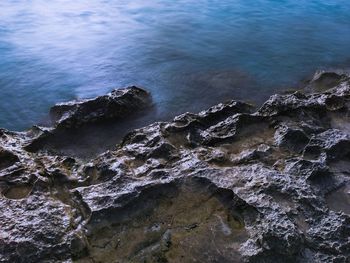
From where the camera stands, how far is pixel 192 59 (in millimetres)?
9406

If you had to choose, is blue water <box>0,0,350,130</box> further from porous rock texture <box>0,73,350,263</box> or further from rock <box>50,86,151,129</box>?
porous rock texture <box>0,73,350,263</box>

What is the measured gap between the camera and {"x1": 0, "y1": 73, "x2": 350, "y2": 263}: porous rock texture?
12.9ft

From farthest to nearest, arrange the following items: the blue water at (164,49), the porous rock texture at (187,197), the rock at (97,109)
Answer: the blue water at (164,49) < the rock at (97,109) < the porous rock texture at (187,197)

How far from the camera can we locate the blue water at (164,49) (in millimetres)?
7812

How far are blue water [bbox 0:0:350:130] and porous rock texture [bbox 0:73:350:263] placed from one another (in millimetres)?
1651

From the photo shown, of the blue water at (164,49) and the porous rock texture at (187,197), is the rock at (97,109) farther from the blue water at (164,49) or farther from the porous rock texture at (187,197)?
the porous rock texture at (187,197)

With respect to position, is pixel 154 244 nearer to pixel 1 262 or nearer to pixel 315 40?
pixel 1 262

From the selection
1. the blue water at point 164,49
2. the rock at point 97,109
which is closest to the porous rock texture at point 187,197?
the rock at point 97,109

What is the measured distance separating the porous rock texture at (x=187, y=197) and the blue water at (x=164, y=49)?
1.65m

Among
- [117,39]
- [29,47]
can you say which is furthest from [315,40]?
[29,47]

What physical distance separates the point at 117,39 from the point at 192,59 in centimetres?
263

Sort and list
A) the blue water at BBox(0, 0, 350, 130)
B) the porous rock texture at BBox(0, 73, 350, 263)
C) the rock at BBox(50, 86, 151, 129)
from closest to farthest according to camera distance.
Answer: the porous rock texture at BBox(0, 73, 350, 263)
the rock at BBox(50, 86, 151, 129)
the blue water at BBox(0, 0, 350, 130)

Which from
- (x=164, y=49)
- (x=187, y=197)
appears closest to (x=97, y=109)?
(x=187, y=197)

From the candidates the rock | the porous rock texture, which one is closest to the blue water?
the rock
